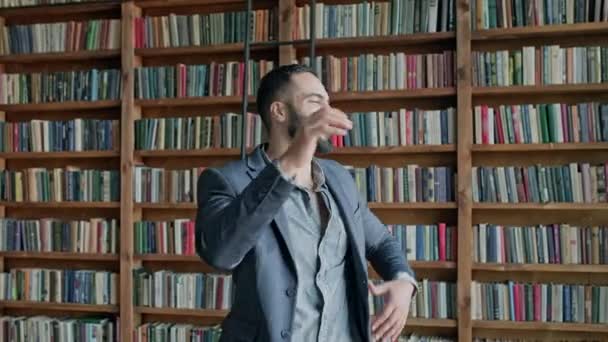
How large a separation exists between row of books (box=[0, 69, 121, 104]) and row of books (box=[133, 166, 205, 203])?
18.4 inches

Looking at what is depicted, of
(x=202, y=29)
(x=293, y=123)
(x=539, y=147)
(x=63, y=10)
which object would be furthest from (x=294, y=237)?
(x=63, y=10)

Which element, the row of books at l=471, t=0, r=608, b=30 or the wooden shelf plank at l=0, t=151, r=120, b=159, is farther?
the wooden shelf plank at l=0, t=151, r=120, b=159

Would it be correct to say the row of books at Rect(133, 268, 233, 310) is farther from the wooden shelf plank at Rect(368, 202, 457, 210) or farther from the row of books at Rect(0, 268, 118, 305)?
the wooden shelf plank at Rect(368, 202, 457, 210)

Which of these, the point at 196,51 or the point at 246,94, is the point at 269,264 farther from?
the point at 196,51

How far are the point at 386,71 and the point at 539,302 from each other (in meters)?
1.32

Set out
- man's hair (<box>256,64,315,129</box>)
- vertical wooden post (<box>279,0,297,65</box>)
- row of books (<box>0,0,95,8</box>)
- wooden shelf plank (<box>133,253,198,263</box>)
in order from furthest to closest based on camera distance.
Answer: row of books (<box>0,0,95,8</box>) → wooden shelf plank (<box>133,253,198,263</box>) → vertical wooden post (<box>279,0,297,65</box>) → man's hair (<box>256,64,315,129</box>)

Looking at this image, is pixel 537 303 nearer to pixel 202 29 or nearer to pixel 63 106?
pixel 202 29

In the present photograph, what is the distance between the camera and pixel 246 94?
2980 mm

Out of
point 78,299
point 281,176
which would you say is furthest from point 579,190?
point 78,299

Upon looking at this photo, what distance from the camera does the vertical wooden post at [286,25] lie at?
125 inches

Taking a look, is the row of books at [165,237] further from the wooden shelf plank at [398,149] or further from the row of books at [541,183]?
the row of books at [541,183]

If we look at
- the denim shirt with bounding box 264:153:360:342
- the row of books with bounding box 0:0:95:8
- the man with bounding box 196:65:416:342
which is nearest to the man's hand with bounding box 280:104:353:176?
the man with bounding box 196:65:416:342

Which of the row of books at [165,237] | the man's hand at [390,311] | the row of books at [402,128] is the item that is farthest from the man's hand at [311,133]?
the row of books at [165,237]

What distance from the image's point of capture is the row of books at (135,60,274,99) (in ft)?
10.7
